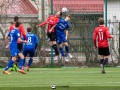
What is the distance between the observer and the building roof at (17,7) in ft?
104

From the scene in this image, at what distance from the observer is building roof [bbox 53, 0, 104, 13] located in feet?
93.6

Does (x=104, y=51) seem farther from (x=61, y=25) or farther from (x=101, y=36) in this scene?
(x=61, y=25)

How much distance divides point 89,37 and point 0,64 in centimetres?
448

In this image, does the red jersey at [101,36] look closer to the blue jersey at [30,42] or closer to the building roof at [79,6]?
the blue jersey at [30,42]

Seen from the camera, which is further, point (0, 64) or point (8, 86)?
point (0, 64)

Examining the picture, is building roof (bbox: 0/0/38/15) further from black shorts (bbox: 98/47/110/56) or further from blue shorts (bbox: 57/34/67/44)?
black shorts (bbox: 98/47/110/56)

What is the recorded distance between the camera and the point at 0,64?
28500mm

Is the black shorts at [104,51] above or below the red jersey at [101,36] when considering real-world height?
below

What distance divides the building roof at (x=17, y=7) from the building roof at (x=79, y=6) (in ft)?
10.2

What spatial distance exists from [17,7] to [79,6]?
5.40m

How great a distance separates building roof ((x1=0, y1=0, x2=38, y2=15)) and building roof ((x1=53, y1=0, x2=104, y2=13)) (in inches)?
122

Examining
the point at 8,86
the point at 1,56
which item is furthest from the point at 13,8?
the point at 8,86

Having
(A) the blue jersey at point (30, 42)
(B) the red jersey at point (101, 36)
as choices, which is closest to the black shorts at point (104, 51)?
(B) the red jersey at point (101, 36)

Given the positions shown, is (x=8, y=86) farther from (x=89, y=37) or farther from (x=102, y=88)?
(x=89, y=37)
